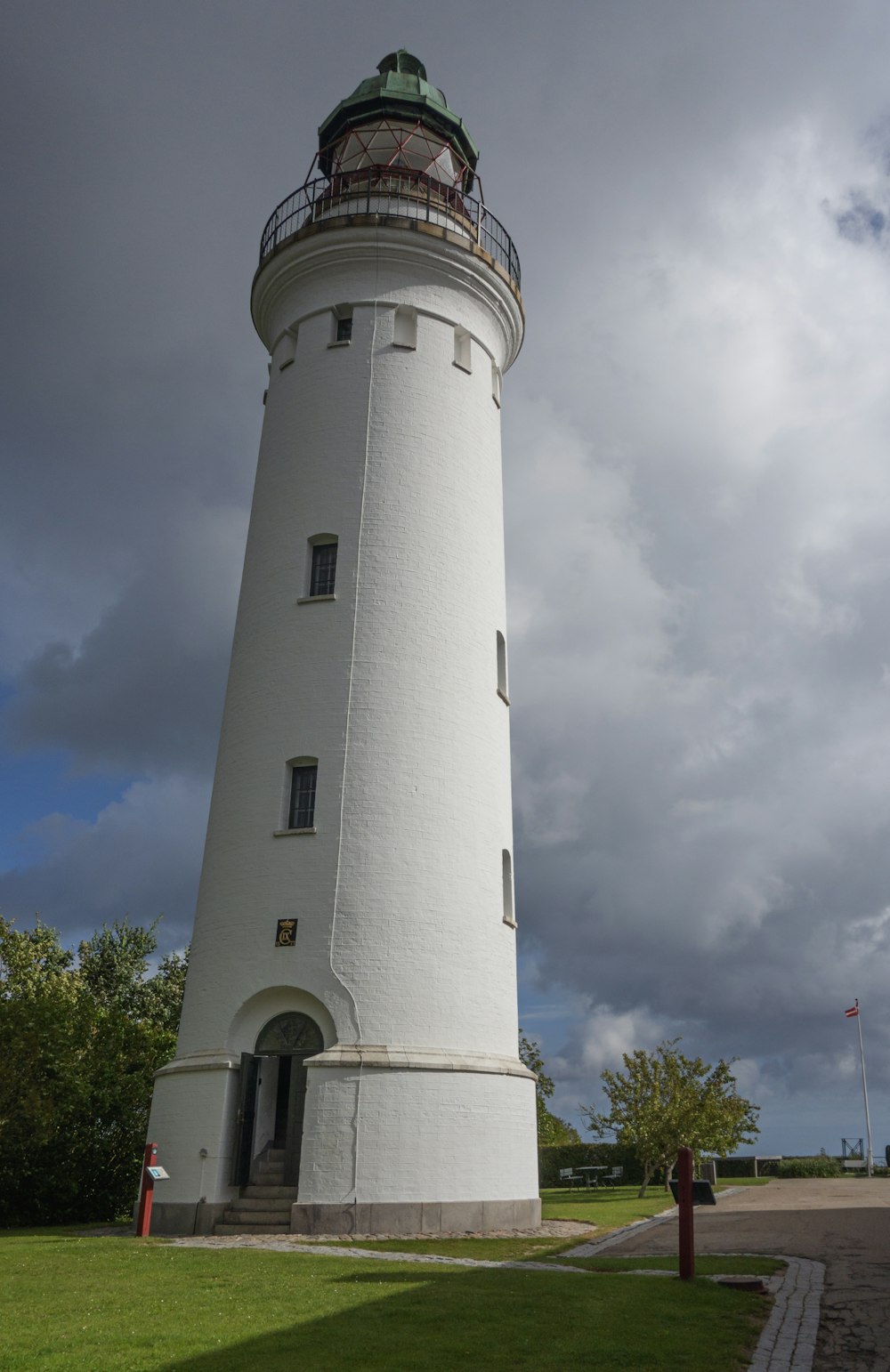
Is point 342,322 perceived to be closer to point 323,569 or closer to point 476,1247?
point 323,569

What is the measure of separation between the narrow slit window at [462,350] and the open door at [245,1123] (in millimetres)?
15368

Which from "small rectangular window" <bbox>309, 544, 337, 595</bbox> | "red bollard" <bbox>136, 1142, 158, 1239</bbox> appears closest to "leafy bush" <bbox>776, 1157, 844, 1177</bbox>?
"red bollard" <bbox>136, 1142, 158, 1239</bbox>

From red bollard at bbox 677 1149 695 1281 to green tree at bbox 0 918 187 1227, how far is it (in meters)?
15.3

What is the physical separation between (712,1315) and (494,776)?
42.6 ft

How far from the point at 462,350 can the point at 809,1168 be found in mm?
34296

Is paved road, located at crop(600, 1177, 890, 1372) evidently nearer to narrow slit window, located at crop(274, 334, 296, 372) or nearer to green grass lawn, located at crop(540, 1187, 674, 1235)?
green grass lawn, located at crop(540, 1187, 674, 1235)

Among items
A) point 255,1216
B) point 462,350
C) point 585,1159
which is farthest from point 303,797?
point 585,1159

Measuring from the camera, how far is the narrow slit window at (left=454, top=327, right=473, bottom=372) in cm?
2553

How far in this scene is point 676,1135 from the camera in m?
31.8

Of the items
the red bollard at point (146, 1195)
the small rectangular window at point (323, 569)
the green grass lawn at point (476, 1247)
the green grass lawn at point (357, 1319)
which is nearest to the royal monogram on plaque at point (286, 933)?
the red bollard at point (146, 1195)

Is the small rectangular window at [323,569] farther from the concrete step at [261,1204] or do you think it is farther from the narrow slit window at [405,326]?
the concrete step at [261,1204]

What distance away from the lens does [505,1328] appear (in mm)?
9648

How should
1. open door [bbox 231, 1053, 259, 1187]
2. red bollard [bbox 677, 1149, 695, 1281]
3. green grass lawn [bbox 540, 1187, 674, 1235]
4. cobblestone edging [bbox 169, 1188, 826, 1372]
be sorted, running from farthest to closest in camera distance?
green grass lawn [bbox 540, 1187, 674, 1235], open door [bbox 231, 1053, 259, 1187], red bollard [bbox 677, 1149, 695, 1281], cobblestone edging [bbox 169, 1188, 826, 1372]

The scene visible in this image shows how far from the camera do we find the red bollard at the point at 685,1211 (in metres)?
12.2
